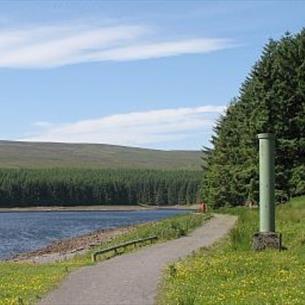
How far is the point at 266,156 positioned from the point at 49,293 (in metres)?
9.49

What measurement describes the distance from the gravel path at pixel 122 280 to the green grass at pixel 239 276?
1.64ft

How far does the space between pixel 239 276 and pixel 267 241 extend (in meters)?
5.78

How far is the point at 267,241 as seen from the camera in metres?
23.7

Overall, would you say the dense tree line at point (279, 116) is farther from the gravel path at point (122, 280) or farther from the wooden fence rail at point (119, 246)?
the gravel path at point (122, 280)

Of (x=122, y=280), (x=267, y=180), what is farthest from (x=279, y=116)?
(x=122, y=280)

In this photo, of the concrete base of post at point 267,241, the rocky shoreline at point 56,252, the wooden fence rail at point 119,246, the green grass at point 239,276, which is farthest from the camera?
the rocky shoreline at point 56,252

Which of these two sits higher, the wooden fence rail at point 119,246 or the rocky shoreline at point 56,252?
the wooden fence rail at point 119,246

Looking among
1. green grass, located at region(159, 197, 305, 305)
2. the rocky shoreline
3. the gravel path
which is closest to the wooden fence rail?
the gravel path

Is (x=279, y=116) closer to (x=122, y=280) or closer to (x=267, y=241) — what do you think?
(x=267, y=241)

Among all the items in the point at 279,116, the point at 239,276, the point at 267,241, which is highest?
the point at 279,116

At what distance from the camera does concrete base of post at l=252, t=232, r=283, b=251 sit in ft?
77.5

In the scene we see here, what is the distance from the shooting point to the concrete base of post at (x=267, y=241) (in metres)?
23.6

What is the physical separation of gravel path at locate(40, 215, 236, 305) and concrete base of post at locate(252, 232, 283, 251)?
2.41 metres

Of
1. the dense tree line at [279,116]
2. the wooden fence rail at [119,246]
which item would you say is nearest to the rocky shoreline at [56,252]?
the wooden fence rail at [119,246]
